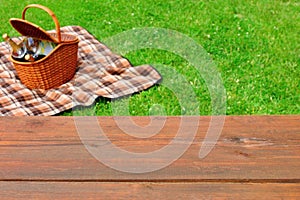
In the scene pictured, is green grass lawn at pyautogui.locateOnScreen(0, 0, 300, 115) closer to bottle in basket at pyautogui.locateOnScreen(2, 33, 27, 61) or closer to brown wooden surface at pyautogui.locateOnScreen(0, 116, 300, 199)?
bottle in basket at pyautogui.locateOnScreen(2, 33, 27, 61)

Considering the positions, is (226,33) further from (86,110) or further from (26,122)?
(26,122)

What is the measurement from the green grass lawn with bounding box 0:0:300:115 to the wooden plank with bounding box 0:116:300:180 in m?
1.31

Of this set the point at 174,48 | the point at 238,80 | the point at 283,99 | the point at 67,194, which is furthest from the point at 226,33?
the point at 67,194

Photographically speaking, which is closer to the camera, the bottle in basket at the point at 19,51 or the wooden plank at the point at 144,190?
the wooden plank at the point at 144,190

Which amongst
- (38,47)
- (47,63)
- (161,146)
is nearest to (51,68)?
(47,63)

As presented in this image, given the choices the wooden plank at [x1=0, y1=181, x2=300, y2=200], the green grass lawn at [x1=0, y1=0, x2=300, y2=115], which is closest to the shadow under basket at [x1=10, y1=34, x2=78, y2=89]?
the green grass lawn at [x1=0, y1=0, x2=300, y2=115]

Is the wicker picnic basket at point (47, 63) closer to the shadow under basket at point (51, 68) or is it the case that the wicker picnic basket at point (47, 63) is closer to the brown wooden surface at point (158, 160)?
the shadow under basket at point (51, 68)

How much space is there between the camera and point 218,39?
355 centimetres

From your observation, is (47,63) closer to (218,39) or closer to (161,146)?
(218,39)

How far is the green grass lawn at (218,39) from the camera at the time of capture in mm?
2816

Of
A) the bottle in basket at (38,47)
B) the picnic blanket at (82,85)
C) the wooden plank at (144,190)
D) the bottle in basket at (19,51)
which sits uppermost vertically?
the wooden plank at (144,190)

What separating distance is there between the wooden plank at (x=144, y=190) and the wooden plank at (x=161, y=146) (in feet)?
0.07

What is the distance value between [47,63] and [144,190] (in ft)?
6.17

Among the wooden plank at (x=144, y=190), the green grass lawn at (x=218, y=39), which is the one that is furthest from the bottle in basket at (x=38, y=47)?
the wooden plank at (x=144, y=190)
